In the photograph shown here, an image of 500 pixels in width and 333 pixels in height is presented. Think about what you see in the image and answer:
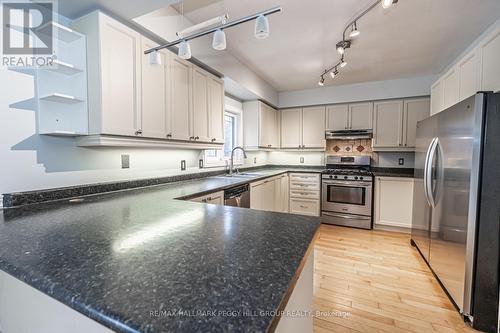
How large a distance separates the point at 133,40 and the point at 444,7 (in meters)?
2.65

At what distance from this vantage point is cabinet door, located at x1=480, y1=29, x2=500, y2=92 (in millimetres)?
1699

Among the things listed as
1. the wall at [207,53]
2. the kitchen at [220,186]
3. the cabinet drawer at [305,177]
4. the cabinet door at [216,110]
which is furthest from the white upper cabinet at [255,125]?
the cabinet door at [216,110]

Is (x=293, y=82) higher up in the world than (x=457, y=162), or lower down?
higher up

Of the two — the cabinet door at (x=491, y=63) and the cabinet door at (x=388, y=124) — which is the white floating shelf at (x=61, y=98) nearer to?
the cabinet door at (x=491, y=63)

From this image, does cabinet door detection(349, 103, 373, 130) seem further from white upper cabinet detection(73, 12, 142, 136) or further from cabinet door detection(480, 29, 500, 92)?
white upper cabinet detection(73, 12, 142, 136)

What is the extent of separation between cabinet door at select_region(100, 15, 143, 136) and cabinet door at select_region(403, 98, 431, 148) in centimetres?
400

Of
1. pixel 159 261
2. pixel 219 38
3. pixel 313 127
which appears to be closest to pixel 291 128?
pixel 313 127

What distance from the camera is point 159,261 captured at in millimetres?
677

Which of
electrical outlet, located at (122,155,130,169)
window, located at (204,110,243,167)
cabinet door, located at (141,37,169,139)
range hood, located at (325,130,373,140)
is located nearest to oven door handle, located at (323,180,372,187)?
range hood, located at (325,130,373,140)

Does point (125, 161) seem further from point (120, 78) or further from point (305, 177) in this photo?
point (305, 177)

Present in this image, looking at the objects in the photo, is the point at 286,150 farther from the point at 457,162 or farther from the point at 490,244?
the point at 490,244

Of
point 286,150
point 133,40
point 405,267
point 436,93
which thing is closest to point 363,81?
point 436,93

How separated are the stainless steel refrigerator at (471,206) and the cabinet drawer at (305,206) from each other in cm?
213

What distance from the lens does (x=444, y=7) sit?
6.48 ft
